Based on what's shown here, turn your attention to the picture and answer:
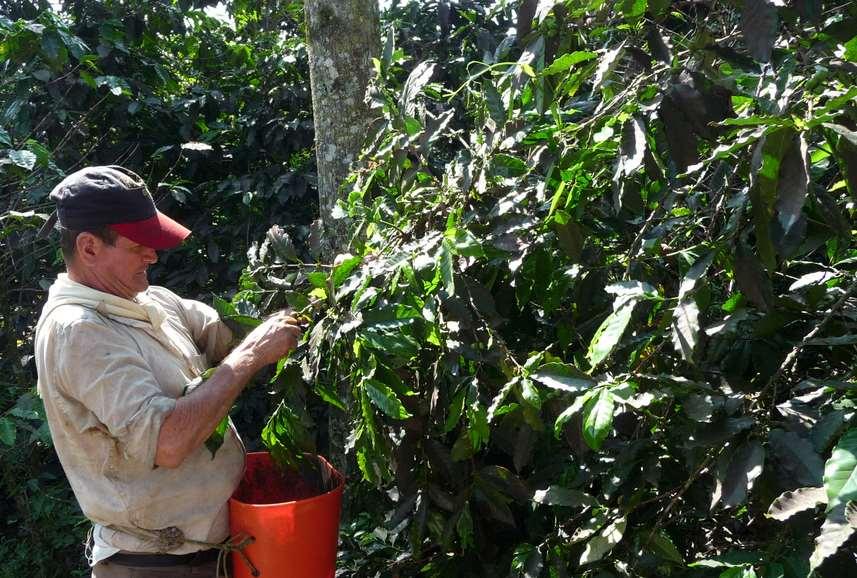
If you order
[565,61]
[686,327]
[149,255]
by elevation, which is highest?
[565,61]

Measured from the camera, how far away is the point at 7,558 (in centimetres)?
405

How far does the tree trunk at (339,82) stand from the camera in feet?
9.83

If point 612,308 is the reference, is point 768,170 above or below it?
above

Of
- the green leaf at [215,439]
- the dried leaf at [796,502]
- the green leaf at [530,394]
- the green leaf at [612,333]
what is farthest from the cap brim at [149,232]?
the dried leaf at [796,502]

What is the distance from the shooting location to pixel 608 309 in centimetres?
215

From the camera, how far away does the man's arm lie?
2.02 m

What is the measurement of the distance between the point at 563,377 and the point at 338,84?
169cm

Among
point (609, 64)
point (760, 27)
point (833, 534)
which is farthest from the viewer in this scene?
point (609, 64)

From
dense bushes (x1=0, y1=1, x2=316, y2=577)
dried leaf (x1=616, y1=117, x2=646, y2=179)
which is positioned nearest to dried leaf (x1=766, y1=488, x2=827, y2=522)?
dried leaf (x1=616, y1=117, x2=646, y2=179)

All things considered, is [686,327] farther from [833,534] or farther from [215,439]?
[215,439]

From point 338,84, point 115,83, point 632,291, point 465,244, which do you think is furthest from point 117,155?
point 632,291

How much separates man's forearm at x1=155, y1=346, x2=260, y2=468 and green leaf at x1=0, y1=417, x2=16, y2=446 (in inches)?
70.2

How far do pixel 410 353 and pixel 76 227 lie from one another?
0.99 metres

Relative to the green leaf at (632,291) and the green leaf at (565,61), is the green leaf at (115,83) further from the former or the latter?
the green leaf at (632,291)
